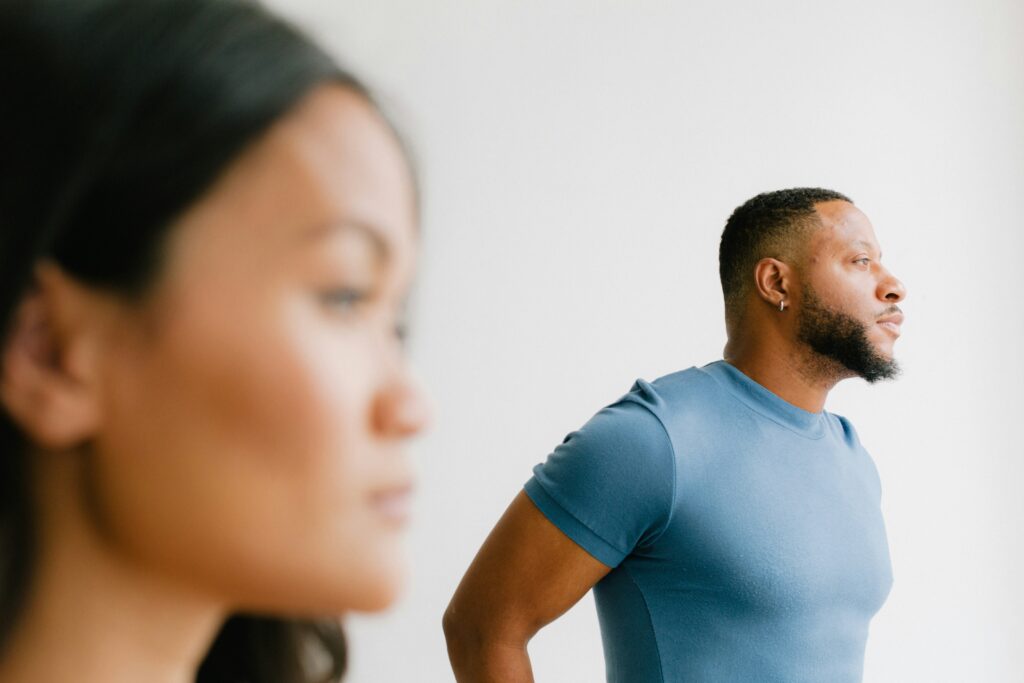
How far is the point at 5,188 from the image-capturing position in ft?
1.27

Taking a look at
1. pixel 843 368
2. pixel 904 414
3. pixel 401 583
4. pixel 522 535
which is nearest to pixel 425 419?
pixel 401 583

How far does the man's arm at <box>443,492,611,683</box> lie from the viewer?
1.19 meters

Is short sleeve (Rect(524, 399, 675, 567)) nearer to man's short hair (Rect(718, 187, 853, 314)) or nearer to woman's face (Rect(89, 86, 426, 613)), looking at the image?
man's short hair (Rect(718, 187, 853, 314))

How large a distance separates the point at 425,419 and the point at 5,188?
207 mm

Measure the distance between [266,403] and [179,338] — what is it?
1.8 inches

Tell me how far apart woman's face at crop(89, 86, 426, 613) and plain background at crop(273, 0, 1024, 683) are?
1227 millimetres

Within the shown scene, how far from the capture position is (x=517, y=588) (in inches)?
47.5

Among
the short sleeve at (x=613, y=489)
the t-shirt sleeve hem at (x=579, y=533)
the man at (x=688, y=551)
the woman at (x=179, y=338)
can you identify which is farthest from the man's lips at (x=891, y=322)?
the woman at (x=179, y=338)

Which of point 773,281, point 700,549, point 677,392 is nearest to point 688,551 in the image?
point 700,549

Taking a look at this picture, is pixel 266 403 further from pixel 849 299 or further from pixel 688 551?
pixel 849 299

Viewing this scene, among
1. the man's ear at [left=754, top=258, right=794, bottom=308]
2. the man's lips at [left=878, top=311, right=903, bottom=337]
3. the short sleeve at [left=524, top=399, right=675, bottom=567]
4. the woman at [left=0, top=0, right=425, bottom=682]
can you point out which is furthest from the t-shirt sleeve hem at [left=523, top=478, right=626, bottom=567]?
the woman at [left=0, top=0, right=425, bottom=682]

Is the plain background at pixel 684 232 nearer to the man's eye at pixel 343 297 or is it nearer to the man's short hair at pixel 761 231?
the man's short hair at pixel 761 231

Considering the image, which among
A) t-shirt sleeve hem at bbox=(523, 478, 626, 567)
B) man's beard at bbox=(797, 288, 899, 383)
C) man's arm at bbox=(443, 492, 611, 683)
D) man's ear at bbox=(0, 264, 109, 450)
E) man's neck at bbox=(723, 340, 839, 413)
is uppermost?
man's ear at bbox=(0, 264, 109, 450)

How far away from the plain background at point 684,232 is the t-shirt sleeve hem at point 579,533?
1.81ft
